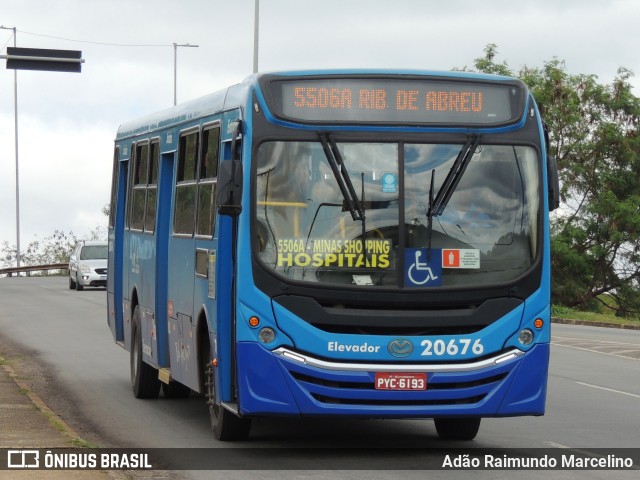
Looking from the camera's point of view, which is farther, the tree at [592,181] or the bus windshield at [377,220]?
the tree at [592,181]

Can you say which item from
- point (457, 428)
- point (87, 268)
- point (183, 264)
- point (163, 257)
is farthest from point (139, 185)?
point (87, 268)

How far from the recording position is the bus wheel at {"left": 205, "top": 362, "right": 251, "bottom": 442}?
12.3 meters

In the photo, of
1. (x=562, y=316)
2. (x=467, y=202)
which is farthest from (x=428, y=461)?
(x=562, y=316)

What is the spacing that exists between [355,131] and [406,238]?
3.02 feet

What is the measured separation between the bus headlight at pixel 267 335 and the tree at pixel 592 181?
4181 centimetres

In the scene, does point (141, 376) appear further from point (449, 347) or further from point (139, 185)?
point (449, 347)

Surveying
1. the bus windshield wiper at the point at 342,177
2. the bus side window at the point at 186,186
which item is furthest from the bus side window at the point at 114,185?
the bus windshield wiper at the point at 342,177

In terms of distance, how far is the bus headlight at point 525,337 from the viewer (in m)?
11.4

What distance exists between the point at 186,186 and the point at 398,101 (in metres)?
2.93

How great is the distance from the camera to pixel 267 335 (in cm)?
1120

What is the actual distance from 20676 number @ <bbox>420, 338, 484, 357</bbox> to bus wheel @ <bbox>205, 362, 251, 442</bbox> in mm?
1876

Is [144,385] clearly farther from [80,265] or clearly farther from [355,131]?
[80,265]

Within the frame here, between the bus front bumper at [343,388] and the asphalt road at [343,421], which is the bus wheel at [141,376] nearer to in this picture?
the asphalt road at [343,421]

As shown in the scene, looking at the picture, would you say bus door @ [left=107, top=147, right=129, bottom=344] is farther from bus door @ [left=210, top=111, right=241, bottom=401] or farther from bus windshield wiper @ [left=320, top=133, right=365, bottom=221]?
bus windshield wiper @ [left=320, top=133, right=365, bottom=221]
